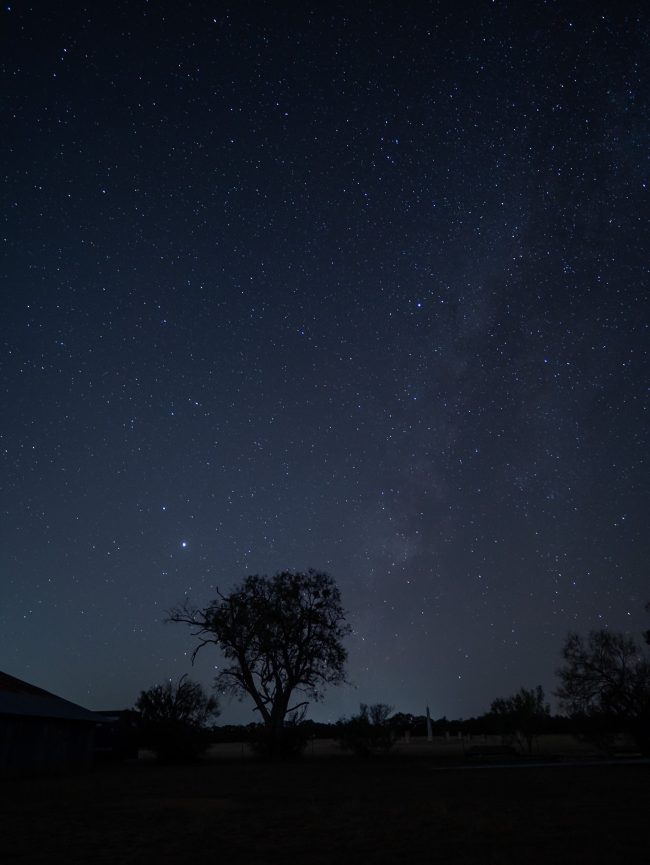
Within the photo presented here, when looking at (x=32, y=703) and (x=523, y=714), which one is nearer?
(x=32, y=703)

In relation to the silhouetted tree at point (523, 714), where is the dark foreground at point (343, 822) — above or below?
below

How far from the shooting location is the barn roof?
28828 millimetres

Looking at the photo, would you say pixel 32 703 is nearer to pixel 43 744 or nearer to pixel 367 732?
pixel 43 744

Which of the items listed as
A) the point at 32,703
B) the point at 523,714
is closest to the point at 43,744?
the point at 32,703

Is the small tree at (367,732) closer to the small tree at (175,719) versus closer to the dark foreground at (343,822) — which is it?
the small tree at (175,719)

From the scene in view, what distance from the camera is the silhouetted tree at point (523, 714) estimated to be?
46625 mm

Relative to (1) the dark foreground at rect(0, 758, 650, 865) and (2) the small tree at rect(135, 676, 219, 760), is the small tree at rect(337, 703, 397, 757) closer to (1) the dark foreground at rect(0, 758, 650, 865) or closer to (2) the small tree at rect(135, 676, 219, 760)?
(2) the small tree at rect(135, 676, 219, 760)

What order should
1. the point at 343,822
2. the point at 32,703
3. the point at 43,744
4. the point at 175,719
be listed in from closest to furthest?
the point at 343,822, the point at 43,744, the point at 32,703, the point at 175,719

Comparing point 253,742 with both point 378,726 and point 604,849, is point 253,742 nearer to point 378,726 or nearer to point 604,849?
point 378,726

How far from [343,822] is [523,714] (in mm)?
39382

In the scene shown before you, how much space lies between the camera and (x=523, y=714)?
4694cm

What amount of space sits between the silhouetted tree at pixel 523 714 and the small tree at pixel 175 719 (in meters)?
20.3

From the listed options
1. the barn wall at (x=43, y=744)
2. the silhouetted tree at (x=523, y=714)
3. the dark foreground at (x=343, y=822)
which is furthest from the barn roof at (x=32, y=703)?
the silhouetted tree at (x=523, y=714)

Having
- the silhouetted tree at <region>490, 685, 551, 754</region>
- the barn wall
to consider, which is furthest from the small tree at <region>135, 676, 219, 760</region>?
the silhouetted tree at <region>490, 685, 551, 754</region>
